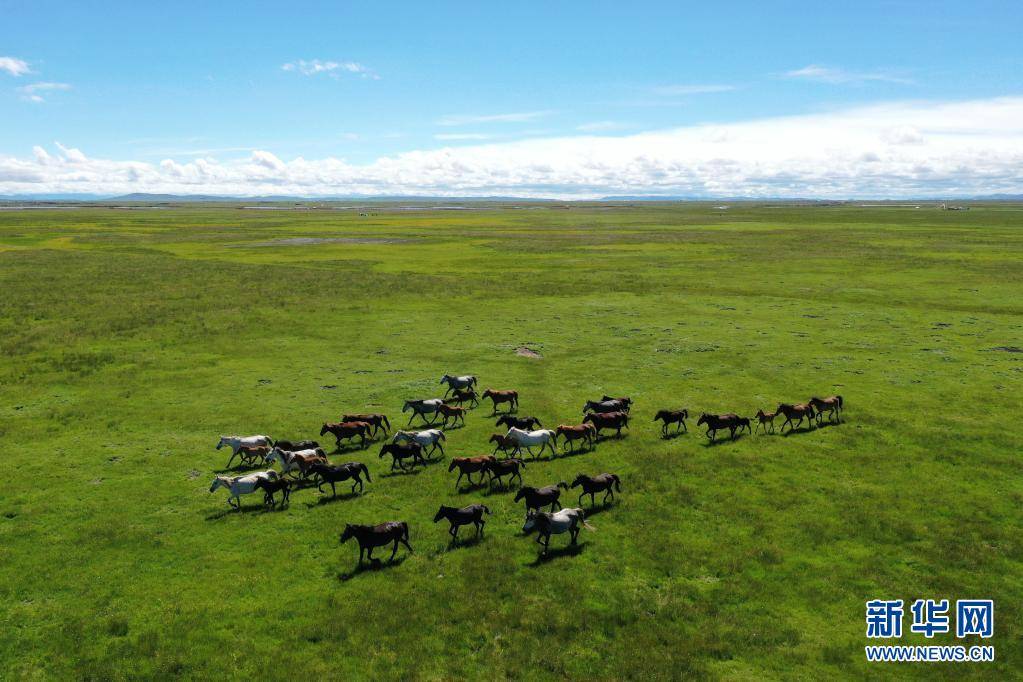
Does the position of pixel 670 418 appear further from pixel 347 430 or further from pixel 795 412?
pixel 347 430

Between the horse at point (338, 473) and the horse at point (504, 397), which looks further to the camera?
the horse at point (504, 397)

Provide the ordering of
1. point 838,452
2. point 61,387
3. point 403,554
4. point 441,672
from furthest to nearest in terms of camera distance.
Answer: point 61,387 < point 838,452 < point 403,554 < point 441,672

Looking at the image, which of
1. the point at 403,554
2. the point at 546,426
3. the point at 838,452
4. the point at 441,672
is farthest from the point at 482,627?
the point at 838,452

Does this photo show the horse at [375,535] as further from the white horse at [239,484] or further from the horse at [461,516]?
the white horse at [239,484]

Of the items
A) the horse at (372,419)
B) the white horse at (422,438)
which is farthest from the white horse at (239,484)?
the horse at (372,419)

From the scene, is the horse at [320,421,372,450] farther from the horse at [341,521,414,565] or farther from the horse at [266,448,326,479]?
the horse at [341,521,414,565]

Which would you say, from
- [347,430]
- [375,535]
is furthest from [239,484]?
[375,535]

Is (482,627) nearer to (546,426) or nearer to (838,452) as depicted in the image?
(546,426)
